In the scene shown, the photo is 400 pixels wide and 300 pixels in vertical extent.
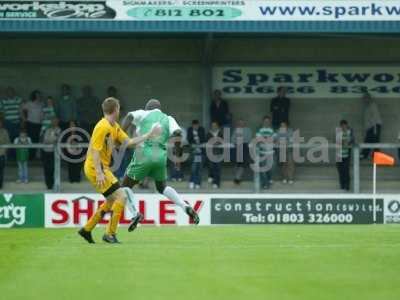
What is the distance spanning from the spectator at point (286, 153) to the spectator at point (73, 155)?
15.1 ft

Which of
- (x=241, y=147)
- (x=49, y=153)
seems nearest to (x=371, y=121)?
(x=241, y=147)

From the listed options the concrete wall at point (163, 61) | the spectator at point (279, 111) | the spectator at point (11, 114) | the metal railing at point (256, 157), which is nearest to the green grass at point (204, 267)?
the metal railing at point (256, 157)

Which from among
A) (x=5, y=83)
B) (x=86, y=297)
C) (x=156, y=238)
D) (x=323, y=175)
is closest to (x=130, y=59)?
(x=5, y=83)

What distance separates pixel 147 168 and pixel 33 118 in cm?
1030

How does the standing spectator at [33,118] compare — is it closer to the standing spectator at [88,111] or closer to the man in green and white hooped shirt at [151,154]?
the standing spectator at [88,111]

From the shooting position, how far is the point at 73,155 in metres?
23.7

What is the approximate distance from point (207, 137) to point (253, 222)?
9.05 ft

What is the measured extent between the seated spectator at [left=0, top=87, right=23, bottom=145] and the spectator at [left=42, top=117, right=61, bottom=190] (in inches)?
48.6

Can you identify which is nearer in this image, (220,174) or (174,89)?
(220,174)

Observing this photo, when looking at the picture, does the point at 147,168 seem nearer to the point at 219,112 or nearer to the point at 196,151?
Answer: the point at 196,151

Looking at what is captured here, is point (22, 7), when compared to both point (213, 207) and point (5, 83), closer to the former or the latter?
point (5, 83)

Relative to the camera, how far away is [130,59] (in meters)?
26.5

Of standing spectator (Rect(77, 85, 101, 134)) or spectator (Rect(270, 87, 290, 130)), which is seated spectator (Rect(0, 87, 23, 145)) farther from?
spectator (Rect(270, 87, 290, 130))

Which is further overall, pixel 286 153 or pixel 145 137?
pixel 286 153
